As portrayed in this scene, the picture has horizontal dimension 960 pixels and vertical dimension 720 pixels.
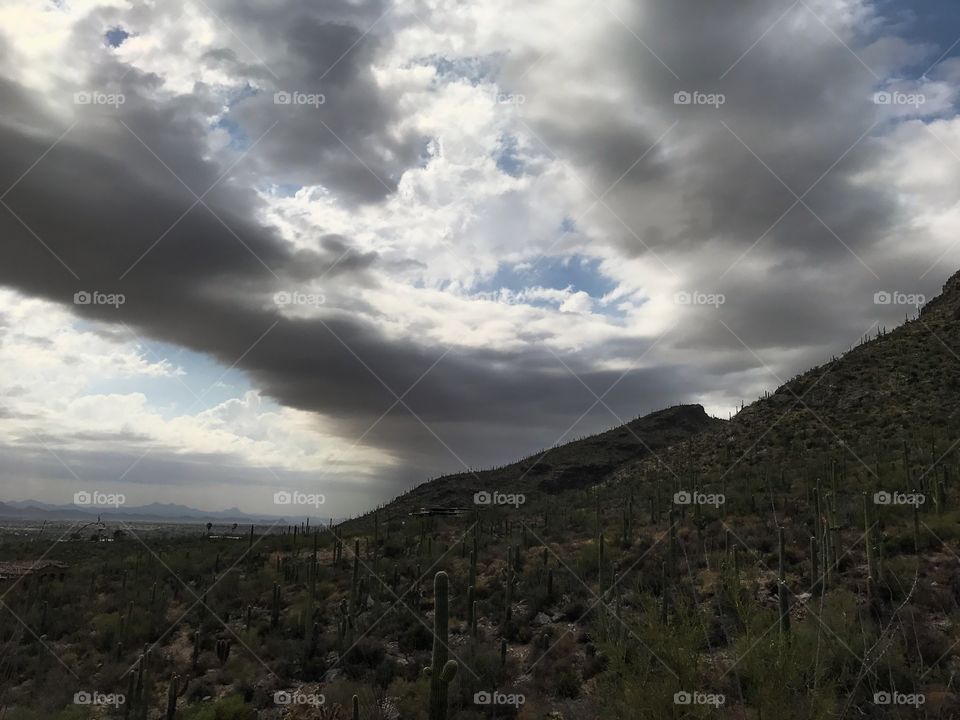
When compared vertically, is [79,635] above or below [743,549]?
below

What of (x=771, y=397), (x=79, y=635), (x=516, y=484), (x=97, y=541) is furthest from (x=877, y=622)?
(x=97, y=541)

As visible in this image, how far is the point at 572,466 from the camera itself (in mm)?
66312

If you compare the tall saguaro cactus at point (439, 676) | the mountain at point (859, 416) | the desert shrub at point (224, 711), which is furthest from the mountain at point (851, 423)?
the desert shrub at point (224, 711)

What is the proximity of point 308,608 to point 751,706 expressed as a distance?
42.1 feet

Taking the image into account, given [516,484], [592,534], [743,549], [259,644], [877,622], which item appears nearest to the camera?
[877,622]

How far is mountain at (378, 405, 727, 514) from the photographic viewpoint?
62.6 meters

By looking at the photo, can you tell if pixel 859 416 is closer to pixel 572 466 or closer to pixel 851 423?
pixel 851 423

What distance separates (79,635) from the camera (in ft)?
67.4

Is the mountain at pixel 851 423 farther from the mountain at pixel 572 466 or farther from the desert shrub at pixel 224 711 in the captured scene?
the desert shrub at pixel 224 711

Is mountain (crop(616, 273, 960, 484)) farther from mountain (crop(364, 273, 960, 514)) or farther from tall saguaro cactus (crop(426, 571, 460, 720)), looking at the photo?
tall saguaro cactus (crop(426, 571, 460, 720))

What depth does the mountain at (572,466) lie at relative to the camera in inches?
2464

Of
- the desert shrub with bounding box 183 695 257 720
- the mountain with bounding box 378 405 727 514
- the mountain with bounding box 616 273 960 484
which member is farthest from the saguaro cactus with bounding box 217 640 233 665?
the mountain with bounding box 378 405 727 514

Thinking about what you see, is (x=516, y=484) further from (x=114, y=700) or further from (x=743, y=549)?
(x=114, y=700)

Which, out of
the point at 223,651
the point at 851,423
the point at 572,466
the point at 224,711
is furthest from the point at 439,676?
the point at 572,466
